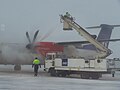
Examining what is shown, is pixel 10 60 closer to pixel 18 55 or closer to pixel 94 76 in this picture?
pixel 18 55

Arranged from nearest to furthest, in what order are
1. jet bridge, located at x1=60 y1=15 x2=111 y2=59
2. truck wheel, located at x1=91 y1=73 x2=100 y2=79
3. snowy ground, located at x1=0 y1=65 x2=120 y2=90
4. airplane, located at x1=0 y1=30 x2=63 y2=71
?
snowy ground, located at x1=0 y1=65 x2=120 y2=90, truck wheel, located at x1=91 y1=73 x2=100 y2=79, jet bridge, located at x1=60 y1=15 x2=111 y2=59, airplane, located at x1=0 y1=30 x2=63 y2=71

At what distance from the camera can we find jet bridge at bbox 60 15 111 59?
2873 centimetres

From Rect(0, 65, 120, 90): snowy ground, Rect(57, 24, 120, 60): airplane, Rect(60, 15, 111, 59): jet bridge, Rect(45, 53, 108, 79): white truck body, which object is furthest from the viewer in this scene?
Rect(57, 24, 120, 60): airplane

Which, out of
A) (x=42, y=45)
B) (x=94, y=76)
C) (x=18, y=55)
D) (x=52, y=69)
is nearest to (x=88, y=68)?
(x=94, y=76)

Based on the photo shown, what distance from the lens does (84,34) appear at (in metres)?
29.2

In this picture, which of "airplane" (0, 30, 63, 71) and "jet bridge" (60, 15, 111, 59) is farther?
"airplane" (0, 30, 63, 71)

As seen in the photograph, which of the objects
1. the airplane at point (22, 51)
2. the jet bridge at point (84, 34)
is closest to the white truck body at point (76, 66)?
the jet bridge at point (84, 34)

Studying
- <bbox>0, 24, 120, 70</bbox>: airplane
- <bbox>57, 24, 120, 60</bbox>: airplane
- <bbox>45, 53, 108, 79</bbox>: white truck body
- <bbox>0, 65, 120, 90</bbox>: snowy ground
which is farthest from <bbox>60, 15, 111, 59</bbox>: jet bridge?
<bbox>0, 24, 120, 70</bbox>: airplane

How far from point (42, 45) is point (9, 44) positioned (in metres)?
4.13

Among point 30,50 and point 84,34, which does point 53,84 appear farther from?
point 30,50

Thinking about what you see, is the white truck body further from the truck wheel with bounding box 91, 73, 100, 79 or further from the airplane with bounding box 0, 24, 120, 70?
the airplane with bounding box 0, 24, 120, 70

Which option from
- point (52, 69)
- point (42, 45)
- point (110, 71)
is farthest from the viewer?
point (42, 45)

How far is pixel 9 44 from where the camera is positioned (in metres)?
37.4

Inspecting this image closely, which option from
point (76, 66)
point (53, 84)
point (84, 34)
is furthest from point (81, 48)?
point (53, 84)
